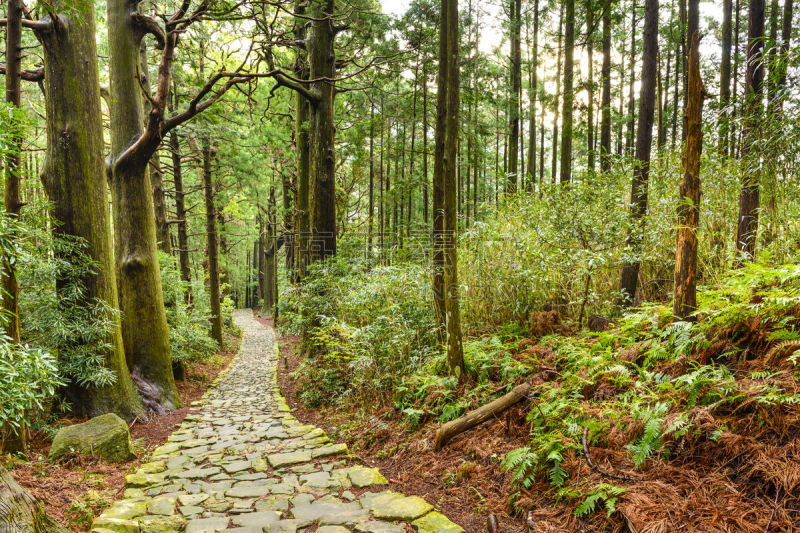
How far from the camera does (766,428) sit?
2.40 metres

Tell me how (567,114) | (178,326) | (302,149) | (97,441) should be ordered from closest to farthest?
(97,441) < (567,114) < (178,326) < (302,149)

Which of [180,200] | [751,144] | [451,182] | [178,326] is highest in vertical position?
[180,200]

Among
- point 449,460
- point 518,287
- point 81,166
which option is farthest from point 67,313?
point 518,287

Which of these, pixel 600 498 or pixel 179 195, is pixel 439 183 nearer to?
pixel 600 498

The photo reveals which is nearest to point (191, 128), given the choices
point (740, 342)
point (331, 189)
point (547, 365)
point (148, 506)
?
point (331, 189)

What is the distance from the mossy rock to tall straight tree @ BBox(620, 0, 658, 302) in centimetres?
650

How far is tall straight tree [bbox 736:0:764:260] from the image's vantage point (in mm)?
4078

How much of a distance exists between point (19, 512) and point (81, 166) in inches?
191

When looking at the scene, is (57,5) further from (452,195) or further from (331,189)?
(331,189)

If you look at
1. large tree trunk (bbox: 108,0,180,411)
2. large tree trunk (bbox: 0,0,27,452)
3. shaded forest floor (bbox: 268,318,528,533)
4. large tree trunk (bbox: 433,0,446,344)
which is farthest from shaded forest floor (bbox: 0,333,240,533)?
large tree trunk (bbox: 433,0,446,344)

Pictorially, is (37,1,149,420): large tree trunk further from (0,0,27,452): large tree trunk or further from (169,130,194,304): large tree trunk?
(169,130,194,304): large tree trunk

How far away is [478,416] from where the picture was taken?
3.87 meters

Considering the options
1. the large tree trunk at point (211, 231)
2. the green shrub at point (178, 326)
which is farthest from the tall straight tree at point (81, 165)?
the large tree trunk at point (211, 231)

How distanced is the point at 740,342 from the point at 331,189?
26.9 ft
